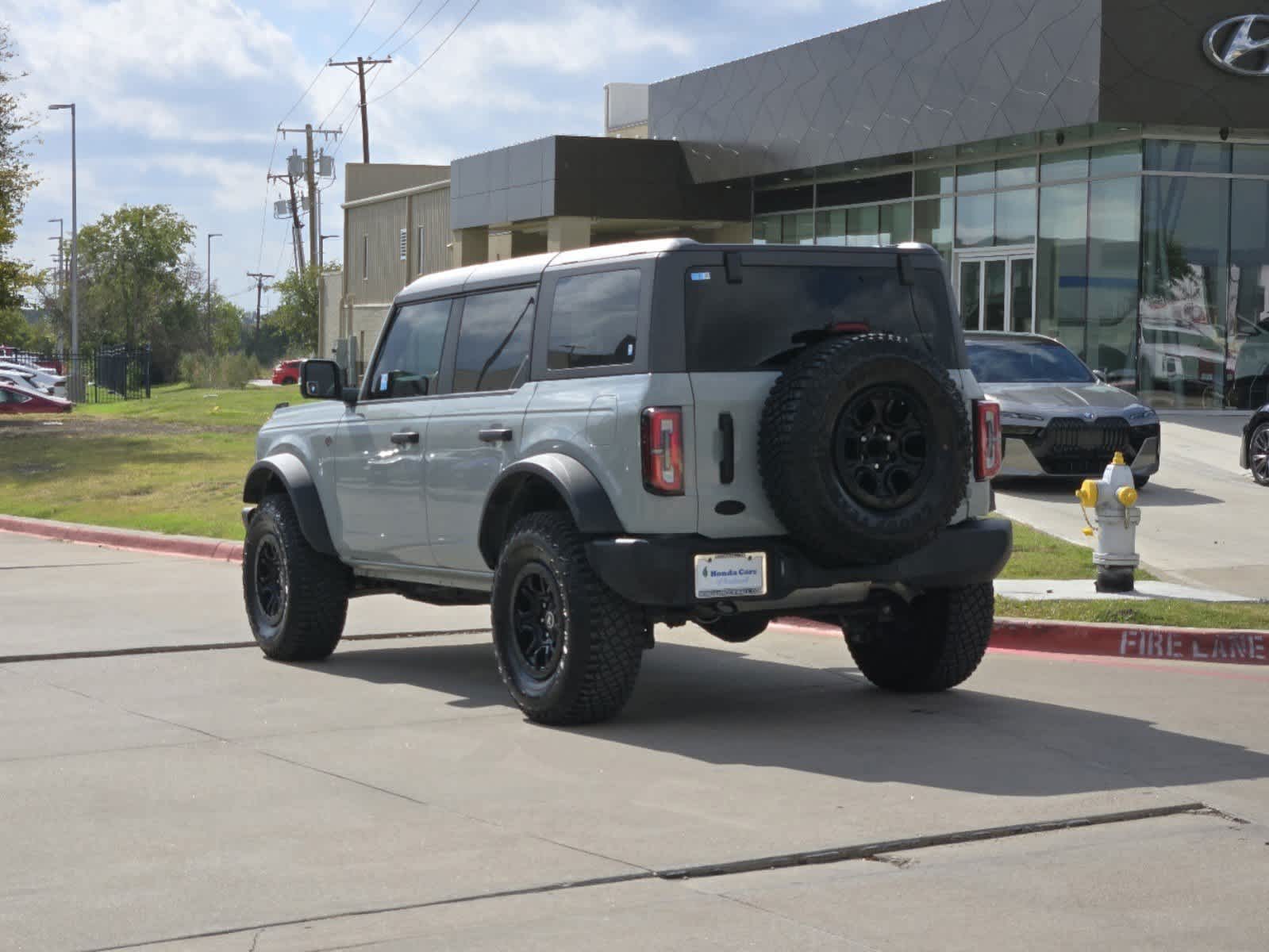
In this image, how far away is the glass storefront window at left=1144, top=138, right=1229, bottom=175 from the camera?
28.4 m

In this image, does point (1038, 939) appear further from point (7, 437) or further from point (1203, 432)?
point (7, 437)

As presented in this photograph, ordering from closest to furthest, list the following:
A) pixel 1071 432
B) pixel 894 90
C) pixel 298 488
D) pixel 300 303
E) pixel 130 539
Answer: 1. pixel 298 488
2. pixel 1071 432
3. pixel 130 539
4. pixel 894 90
5. pixel 300 303

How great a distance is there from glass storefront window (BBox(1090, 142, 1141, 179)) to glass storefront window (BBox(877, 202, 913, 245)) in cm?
560

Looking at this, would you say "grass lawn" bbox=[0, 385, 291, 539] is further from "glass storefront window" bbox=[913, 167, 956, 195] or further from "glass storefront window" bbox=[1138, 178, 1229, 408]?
"glass storefront window" bbox=[1138, 178, 1229, 408]

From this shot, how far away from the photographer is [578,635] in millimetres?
7852

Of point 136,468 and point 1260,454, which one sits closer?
point 1260,454

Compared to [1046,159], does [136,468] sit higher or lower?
lower

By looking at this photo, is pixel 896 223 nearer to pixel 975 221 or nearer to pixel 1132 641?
pixel 975 221

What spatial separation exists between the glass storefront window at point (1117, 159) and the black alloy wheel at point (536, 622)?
22.3 meters

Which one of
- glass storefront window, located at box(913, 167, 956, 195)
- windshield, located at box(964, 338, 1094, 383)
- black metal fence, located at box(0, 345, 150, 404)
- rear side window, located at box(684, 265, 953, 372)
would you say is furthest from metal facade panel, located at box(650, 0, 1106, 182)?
black metal fence, located at box(0, 345, 150, 404)

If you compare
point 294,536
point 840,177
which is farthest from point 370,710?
point 840,177

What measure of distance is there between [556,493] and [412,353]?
1.89m

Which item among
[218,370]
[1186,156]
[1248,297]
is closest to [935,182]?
[1186,156]

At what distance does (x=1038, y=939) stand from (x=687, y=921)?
0.96 metres
